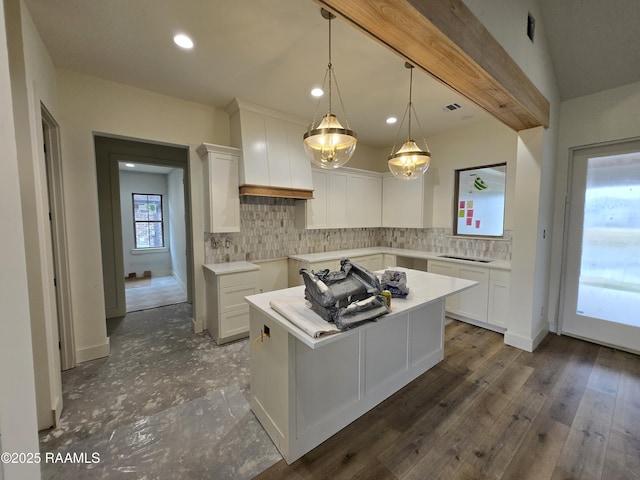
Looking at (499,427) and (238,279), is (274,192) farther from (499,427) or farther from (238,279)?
(499,427)

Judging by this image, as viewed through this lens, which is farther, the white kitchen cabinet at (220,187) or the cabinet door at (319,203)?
the cabinet door at (319,203)

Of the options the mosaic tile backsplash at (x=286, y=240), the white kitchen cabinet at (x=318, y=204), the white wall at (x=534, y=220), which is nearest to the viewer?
the white wall at (x=534, y=220)

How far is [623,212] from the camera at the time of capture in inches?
111

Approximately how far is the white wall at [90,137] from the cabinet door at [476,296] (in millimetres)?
4030

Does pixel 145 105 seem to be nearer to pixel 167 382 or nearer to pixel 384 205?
pixel 167 382

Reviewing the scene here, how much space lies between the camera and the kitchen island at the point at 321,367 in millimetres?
1578

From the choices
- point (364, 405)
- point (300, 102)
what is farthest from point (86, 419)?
point (300, 102)

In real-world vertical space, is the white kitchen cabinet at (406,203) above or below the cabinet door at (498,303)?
above

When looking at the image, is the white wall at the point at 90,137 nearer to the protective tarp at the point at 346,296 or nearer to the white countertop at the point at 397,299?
the white countertop at the point at 397,299

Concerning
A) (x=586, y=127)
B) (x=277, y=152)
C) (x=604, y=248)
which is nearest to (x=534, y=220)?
(x=604, y=248)

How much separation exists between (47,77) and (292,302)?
9.18 feet

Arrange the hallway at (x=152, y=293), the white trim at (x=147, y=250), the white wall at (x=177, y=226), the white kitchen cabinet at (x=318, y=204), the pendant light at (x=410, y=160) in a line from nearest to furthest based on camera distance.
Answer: the pendant light at (x=410, y=160)
the white kitchen cabinet at (x=318, y=204)
the hallway at (x=152, y=293)
the white wall at (x=177, y=226)
the white trim at (x=147, y=250)

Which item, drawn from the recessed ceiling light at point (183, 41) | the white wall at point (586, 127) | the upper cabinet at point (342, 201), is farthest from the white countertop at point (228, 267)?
the white wall at point (586, 127)

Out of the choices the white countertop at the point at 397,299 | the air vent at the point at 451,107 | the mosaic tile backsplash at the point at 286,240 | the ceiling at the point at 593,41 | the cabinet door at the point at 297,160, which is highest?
the ceiling at the point at 593,41
